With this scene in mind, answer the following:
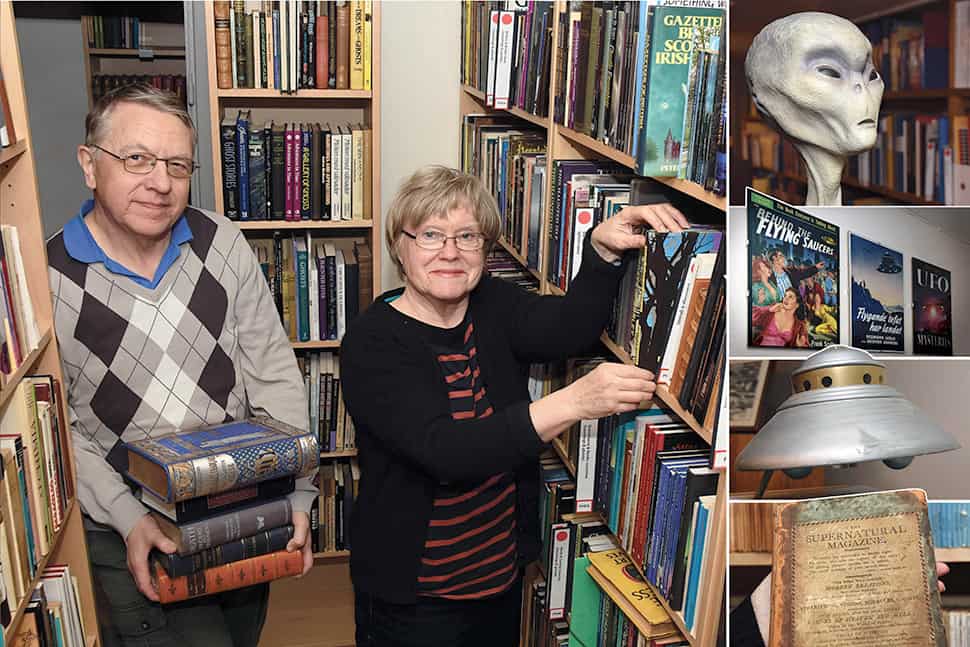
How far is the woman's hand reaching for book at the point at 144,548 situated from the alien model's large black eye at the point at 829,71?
4.74 ft

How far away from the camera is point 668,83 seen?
1.44 m

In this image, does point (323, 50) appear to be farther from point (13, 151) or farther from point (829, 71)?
point (829, 71)

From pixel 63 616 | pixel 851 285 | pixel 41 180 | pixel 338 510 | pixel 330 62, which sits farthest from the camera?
pixel 41 180

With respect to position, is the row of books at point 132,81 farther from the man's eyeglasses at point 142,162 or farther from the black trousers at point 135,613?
the black trousers at point 135,613

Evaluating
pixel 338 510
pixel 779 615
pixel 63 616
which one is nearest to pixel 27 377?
pixel 63 616

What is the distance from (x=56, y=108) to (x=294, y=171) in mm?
1389

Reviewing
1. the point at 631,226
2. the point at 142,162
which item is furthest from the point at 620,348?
the point at 142,162

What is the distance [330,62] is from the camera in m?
2.95

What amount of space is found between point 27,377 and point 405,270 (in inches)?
28.6

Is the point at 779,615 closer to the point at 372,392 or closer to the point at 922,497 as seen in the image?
the point at 922,497

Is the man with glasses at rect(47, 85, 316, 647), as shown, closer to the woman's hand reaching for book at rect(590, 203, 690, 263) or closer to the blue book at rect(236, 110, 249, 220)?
the woman's hand reaching for book at rect(590, 203, 690, 263)

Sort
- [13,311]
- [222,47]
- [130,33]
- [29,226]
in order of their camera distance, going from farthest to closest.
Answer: [130,33]
[222,47]
[29,226]
[13,311]

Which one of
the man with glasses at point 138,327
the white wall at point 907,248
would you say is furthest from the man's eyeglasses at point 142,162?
the white wall at point 907,248

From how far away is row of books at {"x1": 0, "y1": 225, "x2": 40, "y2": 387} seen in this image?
4.89 feet
